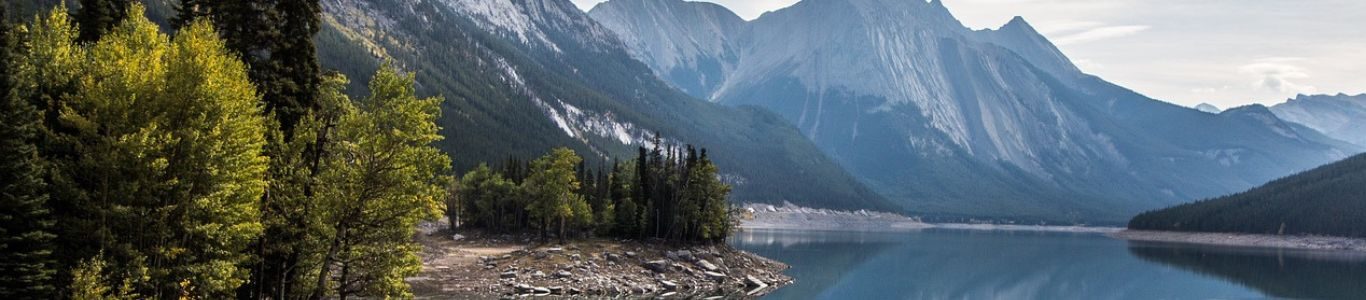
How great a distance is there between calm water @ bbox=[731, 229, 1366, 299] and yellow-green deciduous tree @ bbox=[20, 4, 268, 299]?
58588mm

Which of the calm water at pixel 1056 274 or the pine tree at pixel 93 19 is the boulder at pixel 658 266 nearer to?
the calm water at pixel 1056 274

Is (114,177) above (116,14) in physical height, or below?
below

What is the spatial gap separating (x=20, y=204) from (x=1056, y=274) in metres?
130

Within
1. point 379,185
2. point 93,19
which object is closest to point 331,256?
point 379,185

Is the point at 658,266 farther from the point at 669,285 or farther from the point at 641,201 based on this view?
the point at 641,201

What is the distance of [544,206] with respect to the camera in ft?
313

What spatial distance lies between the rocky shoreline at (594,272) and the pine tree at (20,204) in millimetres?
35324

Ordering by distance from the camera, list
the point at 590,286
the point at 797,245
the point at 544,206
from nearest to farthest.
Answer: the point at 590,286 < the point at 544,206 < the point at 797,245

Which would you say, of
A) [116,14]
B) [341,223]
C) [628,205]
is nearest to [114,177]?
[341,223]

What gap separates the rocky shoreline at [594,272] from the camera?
68.9m

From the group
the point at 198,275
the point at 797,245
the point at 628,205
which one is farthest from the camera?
the point at 797,245

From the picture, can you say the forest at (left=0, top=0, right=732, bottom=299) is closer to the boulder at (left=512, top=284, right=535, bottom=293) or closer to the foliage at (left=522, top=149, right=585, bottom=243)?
the boulder at (left=512, top=284, right=535, bottom=293)

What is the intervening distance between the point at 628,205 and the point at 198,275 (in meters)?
73.4

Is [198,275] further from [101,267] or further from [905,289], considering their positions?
[905,289]
